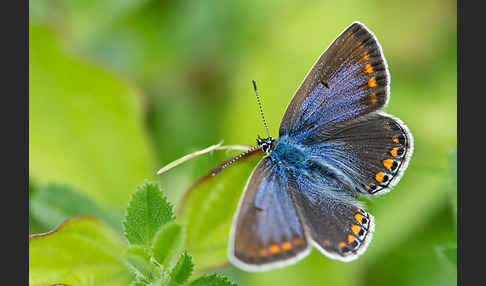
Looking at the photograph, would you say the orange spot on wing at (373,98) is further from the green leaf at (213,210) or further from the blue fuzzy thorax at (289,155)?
the green leaf at (213,210)

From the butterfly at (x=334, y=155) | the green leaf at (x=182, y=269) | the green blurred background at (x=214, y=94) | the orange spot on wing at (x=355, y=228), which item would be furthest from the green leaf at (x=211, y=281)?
the green blurred background at (x=214, y=94)

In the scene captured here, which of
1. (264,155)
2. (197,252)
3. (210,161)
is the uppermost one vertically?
(210,161)

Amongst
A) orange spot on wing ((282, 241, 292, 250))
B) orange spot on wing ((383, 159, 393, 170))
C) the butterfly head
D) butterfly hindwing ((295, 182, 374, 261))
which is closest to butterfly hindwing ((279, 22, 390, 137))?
the butterfly head

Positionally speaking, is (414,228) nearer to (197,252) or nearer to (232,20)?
(197,252)

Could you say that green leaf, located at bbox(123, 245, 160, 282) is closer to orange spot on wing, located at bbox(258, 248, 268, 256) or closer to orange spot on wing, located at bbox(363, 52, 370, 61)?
orange spot on wing, located at bbox(258, 248, 268, 256)
